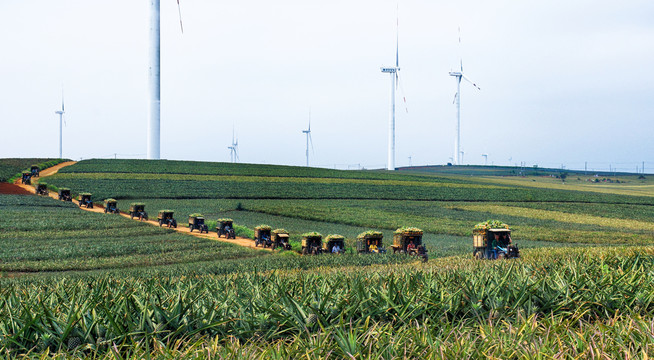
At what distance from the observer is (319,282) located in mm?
9945

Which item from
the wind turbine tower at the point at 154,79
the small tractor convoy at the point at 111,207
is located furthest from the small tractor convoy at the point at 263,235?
the wind turbine tower at the point at 154,79

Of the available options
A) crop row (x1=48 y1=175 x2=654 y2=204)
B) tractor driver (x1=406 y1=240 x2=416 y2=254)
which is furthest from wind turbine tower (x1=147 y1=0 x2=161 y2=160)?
tractor driver (x1=406 y1=240 x2=416 y2=254)

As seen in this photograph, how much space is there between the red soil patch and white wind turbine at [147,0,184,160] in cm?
2369

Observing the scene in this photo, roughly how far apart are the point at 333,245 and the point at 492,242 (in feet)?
30.6

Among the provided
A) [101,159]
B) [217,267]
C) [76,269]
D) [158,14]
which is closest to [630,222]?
[217,267]

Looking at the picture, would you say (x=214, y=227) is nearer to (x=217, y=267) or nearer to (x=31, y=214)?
(x=31, y=214)

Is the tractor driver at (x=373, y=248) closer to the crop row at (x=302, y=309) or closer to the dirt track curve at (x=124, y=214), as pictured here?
the dirt track curve at (x=124, y=214)

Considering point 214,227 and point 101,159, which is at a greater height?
point 101,159

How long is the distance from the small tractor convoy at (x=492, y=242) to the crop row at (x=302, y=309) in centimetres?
1538

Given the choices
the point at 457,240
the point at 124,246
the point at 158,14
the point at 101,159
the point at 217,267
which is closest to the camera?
the point at 217,267

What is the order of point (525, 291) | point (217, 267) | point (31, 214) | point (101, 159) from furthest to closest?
point (101, 159)
point (31, 214)
point (217, 267)
point (525, 291)

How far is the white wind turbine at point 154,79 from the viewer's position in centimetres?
8075

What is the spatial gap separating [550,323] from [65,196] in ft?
194

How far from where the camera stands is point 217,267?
2478 cm
